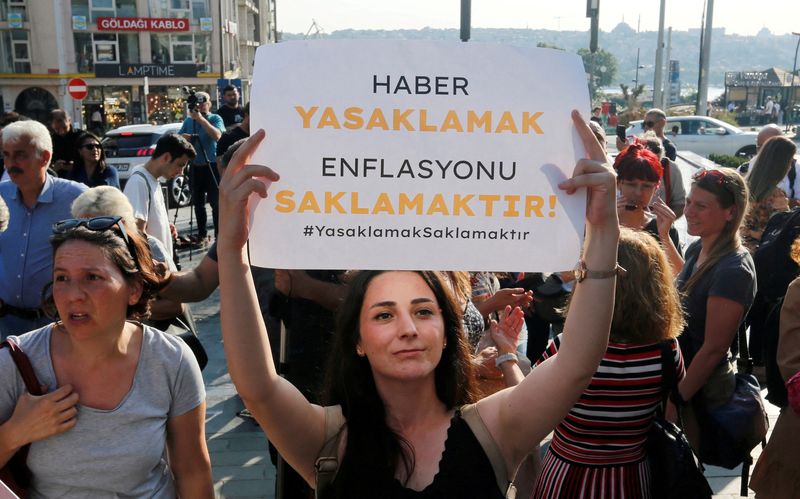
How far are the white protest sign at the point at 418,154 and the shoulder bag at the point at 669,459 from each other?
1168mm

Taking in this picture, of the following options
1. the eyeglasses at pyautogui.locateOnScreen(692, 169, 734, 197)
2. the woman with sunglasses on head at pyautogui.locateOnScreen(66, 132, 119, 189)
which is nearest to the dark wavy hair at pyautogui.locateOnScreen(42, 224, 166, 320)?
the eyeglasses at pyautogui.locateOnScreen(692, 169, 734, 197)

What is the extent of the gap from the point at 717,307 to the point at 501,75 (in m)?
2.07

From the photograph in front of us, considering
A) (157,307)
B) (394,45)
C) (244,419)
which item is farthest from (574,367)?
(244,419)

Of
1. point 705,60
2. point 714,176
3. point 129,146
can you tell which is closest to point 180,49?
point 705,60

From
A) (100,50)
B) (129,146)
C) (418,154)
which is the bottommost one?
(129,146)

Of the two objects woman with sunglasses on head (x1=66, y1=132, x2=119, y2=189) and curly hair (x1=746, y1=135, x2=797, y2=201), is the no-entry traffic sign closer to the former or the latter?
woman with sunglasses on head (x1=66, y1=132, x2=119, y2=189)

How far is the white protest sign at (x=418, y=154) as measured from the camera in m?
2.01

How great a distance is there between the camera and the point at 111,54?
54.2 m

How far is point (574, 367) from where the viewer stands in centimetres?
203

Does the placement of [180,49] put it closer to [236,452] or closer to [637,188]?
[236,452]

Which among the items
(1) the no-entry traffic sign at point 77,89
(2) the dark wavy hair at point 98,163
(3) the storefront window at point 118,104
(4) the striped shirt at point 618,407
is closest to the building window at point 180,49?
(3) the storefront window at point 118,104

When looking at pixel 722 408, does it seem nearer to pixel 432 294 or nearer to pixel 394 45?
pixel 432 294

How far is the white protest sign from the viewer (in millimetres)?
2010

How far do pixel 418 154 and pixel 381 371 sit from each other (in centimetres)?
55
